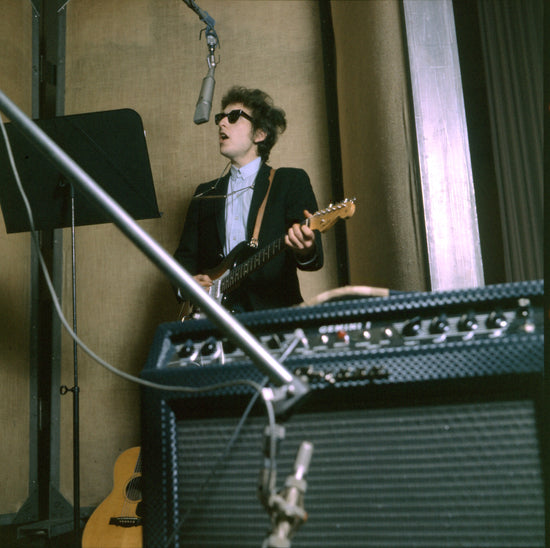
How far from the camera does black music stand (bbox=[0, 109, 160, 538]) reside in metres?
1.64

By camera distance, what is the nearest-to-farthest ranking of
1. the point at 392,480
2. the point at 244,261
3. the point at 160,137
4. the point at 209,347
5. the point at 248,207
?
the point at 392,480 → the point at 209,347 → the point at 244,261 → the point at 248,207 → the point at 160,137

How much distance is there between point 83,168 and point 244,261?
2.13ft

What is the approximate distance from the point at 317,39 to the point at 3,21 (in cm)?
160

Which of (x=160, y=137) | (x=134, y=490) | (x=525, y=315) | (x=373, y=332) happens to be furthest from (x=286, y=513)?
(x=160, y=137)

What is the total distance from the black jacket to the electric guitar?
0.27 ft

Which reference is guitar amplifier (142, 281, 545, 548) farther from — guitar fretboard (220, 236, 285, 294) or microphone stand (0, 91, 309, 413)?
guitar fretboard (220, 236, 285, 294)

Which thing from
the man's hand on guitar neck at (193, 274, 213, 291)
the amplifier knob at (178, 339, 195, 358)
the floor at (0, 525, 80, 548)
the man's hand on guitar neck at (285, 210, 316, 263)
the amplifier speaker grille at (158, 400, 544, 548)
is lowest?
the floor at (0, 525, 80, 548)

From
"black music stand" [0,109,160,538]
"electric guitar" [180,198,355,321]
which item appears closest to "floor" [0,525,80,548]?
"black music stand" [0,109,160,538]

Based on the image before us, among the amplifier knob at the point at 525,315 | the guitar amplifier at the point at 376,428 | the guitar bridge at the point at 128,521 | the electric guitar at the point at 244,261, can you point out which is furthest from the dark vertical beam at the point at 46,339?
the amplifier knob at the point at 525,315

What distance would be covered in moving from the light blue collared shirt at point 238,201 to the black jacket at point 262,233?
27 millimetres

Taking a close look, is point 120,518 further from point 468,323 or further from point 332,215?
point 468,323

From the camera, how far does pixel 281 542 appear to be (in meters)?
0.58

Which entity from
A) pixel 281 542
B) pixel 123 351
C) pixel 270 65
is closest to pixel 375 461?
pixel 281 542

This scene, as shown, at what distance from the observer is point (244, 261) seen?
192 centimetres
